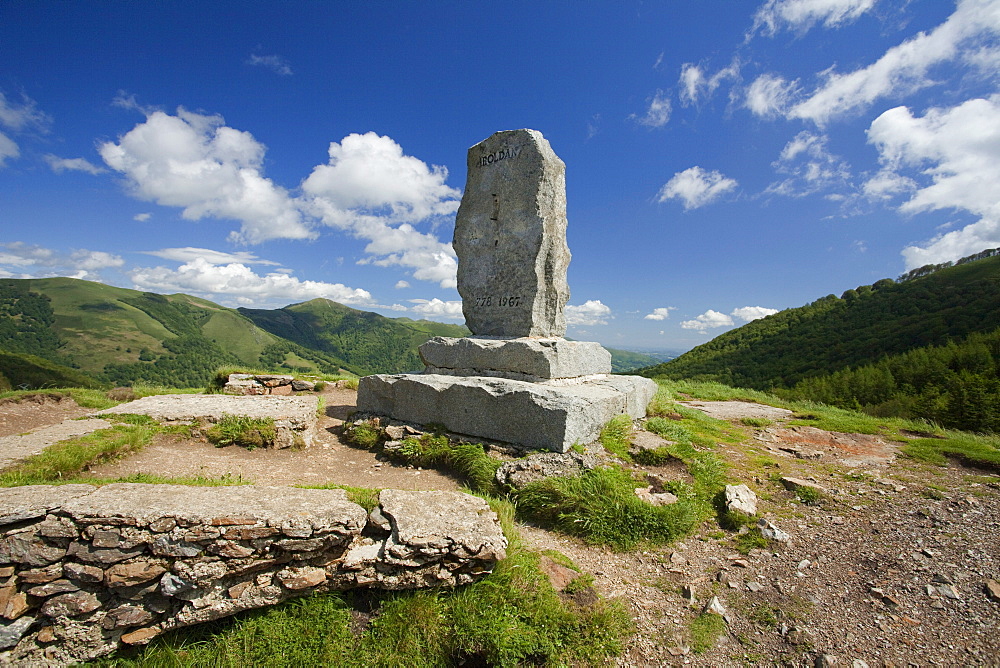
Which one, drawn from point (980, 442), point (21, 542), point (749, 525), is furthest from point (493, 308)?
point (980, 442)

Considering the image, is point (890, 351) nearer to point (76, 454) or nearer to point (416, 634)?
point (416, 634)

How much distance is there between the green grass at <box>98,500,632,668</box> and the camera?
10.2 feet

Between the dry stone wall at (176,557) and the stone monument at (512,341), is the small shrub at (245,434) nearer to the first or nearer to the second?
the stone monument at (512,341)

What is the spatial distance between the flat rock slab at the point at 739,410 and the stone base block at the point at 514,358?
4.47 metres

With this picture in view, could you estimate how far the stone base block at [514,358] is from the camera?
25.6 feet

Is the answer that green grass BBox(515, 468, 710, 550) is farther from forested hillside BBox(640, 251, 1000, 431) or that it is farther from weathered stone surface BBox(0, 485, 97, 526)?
forested hillside BBox(640, 251, 1000, 431)

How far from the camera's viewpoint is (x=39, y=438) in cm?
596

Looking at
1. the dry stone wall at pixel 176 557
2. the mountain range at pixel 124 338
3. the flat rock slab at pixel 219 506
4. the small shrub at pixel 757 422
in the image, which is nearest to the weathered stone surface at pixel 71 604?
the dry stone wall at pixel 176 557

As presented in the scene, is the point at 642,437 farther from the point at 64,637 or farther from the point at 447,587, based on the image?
the point at 64,637

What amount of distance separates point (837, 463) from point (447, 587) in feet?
24.5

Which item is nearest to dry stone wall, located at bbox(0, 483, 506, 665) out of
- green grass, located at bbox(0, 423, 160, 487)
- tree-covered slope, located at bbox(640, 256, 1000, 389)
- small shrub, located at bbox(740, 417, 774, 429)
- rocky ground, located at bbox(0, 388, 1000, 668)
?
green grass, located at bbox(0, 423, 160, 487)

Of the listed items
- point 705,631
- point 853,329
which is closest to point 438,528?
point 705,631

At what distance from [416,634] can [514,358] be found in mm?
5300

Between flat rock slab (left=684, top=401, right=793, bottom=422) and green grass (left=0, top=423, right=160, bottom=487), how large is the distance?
12773mm
